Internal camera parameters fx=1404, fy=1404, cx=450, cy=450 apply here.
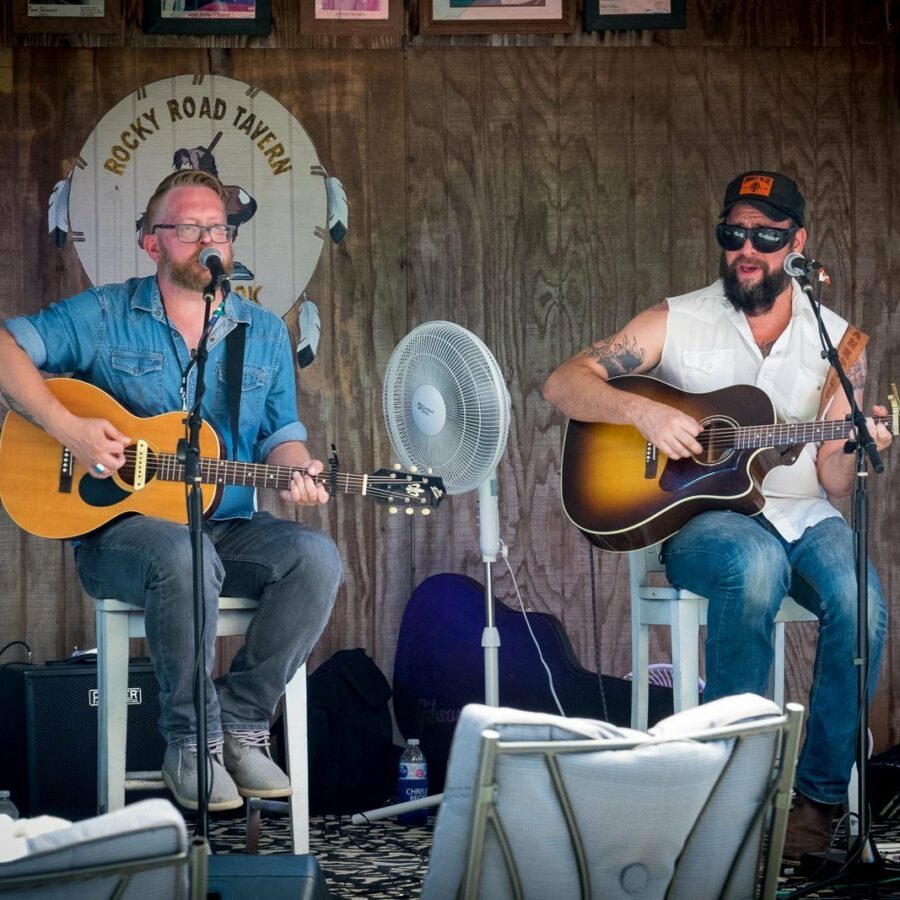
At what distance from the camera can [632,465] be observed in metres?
3.69

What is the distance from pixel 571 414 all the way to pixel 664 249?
49.3 inches

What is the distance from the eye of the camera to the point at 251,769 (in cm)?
330

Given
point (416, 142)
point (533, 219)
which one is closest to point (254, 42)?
point (416, 142)

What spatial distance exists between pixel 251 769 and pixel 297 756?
176 millimetres

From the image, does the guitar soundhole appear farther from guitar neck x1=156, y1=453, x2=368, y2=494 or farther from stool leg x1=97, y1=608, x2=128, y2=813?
stool leg x1=97, y1=608, x2=128, y2=813

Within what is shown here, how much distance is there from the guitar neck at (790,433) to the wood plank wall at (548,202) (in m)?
1.35

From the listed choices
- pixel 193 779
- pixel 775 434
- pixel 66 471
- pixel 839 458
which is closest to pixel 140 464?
pixel 66 471

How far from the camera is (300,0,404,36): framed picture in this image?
4.75m

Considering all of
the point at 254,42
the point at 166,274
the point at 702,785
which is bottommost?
the point at 702,785

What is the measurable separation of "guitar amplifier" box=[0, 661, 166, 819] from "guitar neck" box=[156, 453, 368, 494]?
32.3 inches

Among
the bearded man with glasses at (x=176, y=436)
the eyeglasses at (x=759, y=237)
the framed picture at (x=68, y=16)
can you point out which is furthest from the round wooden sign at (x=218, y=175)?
the eyeglasses at (x=759, y=237)

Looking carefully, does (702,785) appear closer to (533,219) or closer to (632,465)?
(632,465)

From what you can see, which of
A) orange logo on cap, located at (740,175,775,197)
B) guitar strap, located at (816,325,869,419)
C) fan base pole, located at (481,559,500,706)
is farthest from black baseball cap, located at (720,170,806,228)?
fan base pole, located at (481,559,500,706)

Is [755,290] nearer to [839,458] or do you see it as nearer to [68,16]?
[839,458]
